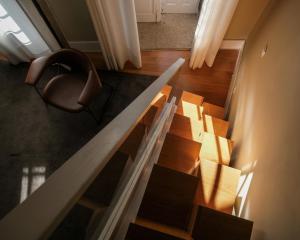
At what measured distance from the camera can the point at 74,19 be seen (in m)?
2.53

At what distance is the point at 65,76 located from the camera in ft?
7.12

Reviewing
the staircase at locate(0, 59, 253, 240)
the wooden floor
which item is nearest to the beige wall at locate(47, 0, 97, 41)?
the wooden floor

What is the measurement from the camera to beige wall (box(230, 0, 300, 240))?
40.2 inches

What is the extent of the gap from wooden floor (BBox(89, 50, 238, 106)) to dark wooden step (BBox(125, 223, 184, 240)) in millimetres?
1898

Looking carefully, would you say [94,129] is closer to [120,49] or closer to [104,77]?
[104,77]

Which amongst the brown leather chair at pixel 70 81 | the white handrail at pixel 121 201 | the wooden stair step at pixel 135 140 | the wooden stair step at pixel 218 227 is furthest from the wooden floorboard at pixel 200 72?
the wooden stair step at pixel 218 227

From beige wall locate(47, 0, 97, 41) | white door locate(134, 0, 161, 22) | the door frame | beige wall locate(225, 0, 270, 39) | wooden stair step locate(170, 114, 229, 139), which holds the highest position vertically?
white door locate(134, 0, 161, 22)

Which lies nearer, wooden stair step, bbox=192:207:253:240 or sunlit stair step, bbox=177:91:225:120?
wooden stair step, bbox=192:207:253:240

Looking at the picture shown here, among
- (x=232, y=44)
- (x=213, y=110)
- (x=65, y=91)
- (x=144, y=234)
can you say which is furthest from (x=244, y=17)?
(x=144, y=234)

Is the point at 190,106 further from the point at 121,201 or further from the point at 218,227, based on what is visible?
the point at 121,201

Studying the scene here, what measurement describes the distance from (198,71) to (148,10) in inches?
46.9

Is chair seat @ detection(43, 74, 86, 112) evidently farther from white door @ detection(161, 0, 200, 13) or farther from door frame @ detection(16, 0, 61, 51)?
white door @ detection(161, 0, 200, 13)

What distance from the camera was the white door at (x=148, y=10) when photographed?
3.04 m

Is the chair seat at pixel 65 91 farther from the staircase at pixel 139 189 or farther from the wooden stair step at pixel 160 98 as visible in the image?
the staircase at pixel 139 189
